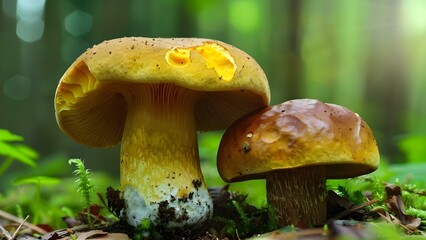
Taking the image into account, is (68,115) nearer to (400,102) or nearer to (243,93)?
(243,93)

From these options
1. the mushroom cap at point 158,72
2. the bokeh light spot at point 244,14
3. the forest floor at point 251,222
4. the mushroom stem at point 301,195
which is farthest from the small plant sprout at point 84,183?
the bokeh light spot at point 244,14

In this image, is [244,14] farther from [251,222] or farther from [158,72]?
[158,72]

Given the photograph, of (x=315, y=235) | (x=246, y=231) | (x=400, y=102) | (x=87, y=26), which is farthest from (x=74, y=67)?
(x=400, y=102)

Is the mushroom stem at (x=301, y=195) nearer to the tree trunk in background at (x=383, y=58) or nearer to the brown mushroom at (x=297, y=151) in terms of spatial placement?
the brown mushroom at (x=297, y=151)

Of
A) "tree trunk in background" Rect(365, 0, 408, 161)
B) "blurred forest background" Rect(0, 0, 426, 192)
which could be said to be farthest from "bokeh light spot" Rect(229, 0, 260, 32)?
"tree trunk in background" Rect(365, 0, 408, 161)

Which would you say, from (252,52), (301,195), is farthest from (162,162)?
(252,52)

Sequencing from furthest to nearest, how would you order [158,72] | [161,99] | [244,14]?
[244,14]
[161,99]
[158,72]

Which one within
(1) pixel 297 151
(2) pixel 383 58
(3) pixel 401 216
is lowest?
(2) pixel 383 58

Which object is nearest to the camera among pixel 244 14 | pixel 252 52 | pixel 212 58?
pixel 212 58
